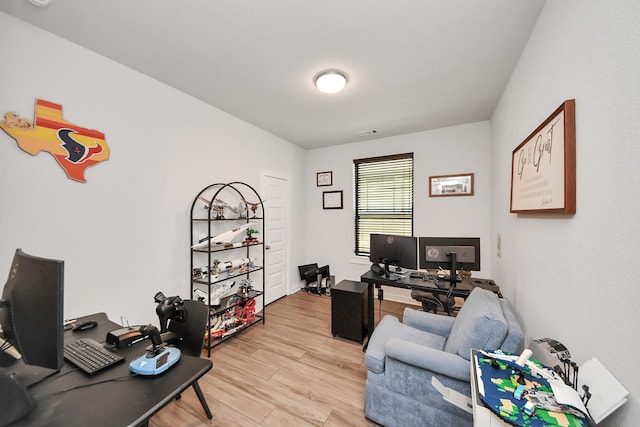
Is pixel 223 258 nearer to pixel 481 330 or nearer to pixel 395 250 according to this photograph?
pixel 395 250

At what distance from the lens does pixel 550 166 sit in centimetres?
124

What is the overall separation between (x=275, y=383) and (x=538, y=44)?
123 inches

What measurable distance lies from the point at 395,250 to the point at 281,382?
5.64 ft

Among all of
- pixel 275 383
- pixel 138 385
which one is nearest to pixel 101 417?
pixel 138 385

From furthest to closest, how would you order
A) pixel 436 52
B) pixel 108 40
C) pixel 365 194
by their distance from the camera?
pixel 365 194
pixel 436 52
pixel 108 40

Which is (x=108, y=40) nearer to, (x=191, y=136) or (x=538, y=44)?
(x=191, y=136)

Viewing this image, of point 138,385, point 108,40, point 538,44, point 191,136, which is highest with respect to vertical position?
point 108,40

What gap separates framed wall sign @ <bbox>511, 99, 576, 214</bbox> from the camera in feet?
3.46

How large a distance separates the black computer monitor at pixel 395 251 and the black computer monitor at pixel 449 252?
0.10 metres

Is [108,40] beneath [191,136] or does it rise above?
above

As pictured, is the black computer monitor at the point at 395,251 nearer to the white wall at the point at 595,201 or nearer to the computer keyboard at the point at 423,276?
the computer keyboard at the point at 423,276

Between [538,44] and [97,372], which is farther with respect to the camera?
[538,44]

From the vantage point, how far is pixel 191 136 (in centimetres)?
261

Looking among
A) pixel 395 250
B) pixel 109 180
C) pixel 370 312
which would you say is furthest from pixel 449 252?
pixel 109 180
